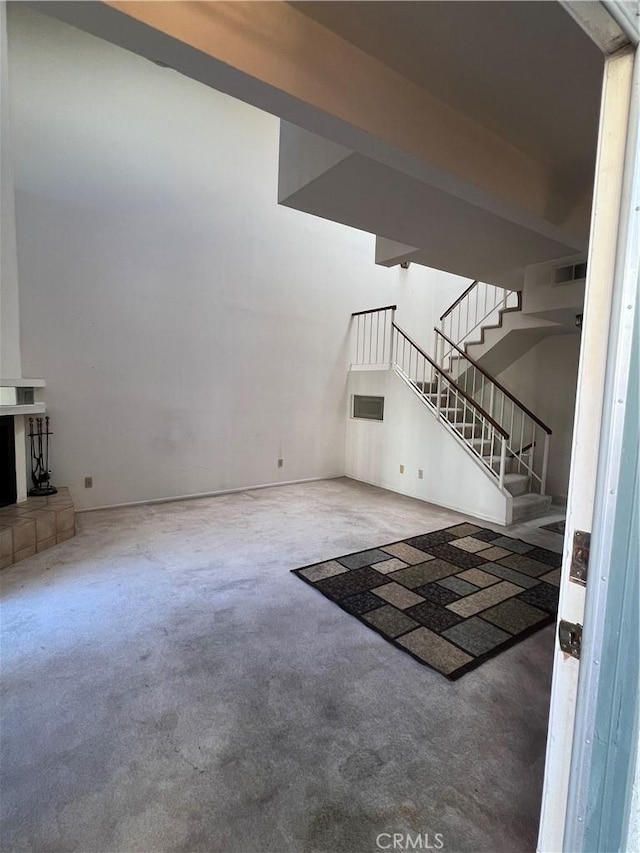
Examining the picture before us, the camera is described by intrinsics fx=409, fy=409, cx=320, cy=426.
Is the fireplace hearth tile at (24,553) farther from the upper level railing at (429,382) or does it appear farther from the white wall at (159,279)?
the upper level railing at (429,382)

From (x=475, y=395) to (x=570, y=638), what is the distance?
19.7 feet

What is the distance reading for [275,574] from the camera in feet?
10.2

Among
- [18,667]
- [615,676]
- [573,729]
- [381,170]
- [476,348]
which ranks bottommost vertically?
[18,667]

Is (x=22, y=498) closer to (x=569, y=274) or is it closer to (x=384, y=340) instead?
(x=384, y=340)

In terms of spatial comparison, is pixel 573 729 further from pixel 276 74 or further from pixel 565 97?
pixel 565 97

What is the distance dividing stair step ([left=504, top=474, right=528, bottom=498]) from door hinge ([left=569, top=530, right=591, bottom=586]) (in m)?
4.25

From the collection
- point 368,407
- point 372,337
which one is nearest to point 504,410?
point 368,407

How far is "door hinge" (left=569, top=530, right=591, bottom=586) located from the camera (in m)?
0.73

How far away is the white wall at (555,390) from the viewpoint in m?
5.29

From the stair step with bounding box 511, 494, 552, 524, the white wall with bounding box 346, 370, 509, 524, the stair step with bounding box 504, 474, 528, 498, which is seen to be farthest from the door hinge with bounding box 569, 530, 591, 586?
the stair step with bounding box 504, 474, 528, 498

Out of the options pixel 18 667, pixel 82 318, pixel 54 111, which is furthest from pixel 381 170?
pixel 54 111

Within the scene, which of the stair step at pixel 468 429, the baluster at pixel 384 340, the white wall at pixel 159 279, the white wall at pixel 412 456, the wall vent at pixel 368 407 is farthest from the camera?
the baluster at pixel 384 340

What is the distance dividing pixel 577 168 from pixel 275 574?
10.8ft

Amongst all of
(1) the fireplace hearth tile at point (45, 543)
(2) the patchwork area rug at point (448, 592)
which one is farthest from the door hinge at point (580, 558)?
(1) the fireplace hearth tile at point (45, 543)
